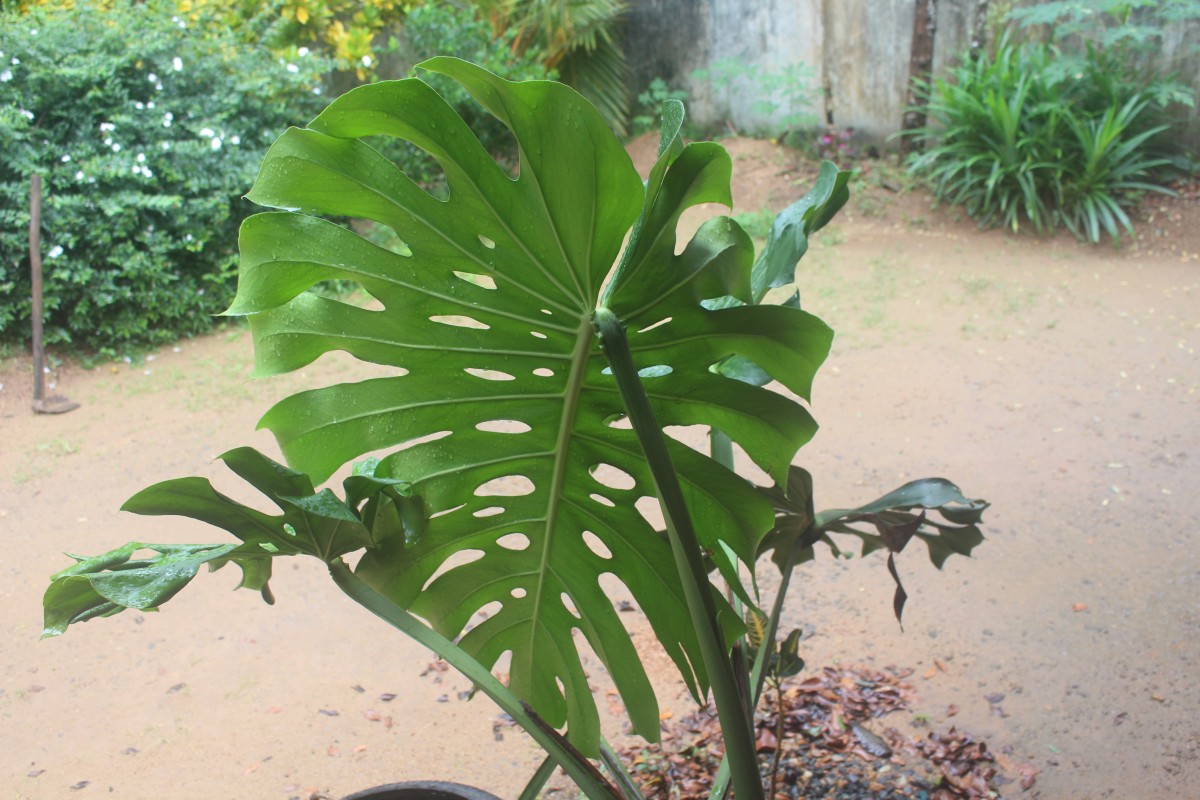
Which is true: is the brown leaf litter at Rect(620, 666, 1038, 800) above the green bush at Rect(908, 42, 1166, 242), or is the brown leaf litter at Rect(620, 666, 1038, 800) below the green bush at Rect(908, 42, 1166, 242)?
below

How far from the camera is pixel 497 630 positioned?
140 cm

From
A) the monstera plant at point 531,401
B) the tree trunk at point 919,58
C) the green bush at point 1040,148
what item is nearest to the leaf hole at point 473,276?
the monstera plant at point 531,401

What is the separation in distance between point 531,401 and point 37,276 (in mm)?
3567

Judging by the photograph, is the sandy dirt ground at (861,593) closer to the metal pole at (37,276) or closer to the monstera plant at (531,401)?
the metal pole at (37,276)

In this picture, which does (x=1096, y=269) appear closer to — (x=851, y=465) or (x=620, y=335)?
(x=851, y=465)

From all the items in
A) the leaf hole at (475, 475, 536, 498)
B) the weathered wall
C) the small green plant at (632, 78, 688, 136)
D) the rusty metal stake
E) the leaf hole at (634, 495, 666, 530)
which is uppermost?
the weathered wall

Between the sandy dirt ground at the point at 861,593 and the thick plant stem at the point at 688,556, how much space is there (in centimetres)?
79

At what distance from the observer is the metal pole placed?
3982 mm

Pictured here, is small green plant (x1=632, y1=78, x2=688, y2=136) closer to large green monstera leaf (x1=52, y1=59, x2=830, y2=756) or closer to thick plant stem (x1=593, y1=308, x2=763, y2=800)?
large green monstera leaf (x1=52, y1=59, x2=830, y2=756)

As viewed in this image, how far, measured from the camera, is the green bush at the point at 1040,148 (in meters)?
4.96

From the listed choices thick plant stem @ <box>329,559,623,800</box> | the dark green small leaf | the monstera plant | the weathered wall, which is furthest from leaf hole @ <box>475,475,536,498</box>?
the weathered wall

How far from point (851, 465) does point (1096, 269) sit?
7.25ft

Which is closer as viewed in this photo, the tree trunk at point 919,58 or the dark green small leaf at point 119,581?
the dark green small leaf at point 119,581

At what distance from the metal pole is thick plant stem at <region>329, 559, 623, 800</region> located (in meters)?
3.39
